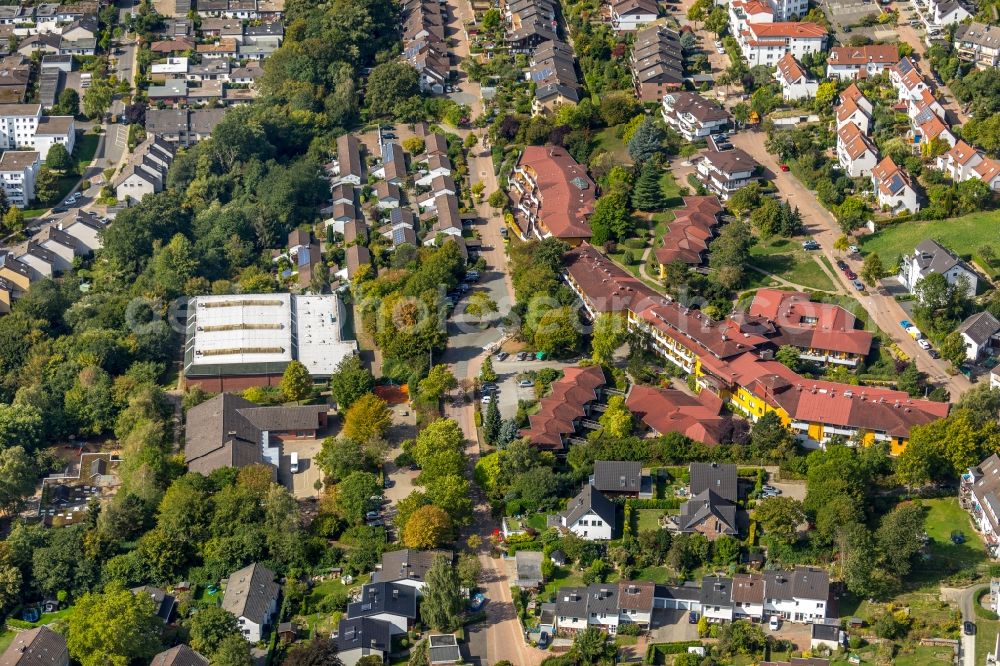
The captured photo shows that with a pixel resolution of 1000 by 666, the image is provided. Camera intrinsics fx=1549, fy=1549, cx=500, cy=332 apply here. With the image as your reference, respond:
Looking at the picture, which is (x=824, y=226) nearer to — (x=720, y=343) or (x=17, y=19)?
(x=720, y=343)

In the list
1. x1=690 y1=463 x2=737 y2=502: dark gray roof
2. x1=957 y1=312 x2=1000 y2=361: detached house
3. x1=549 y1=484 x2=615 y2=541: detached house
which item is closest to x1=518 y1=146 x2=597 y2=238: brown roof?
x1=957 y1=312 x2=1000 y2=361: detached house

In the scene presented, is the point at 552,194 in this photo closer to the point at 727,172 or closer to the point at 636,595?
the point at 727,172

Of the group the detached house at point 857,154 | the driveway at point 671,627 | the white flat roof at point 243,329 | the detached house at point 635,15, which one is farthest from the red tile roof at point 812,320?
the detached house at point 635,15

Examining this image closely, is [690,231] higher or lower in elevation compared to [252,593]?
higher

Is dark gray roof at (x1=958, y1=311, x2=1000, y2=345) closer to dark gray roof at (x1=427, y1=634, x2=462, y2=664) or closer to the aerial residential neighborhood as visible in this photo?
the aerial residential neighborhood

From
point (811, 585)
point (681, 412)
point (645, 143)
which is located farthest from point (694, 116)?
point (811, 585)
